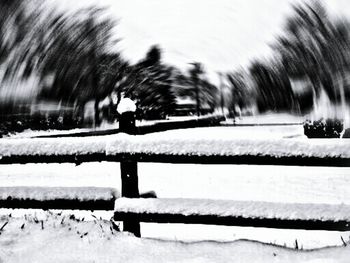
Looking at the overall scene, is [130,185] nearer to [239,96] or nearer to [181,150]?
[181,150]

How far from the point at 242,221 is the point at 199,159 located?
668 millimetres

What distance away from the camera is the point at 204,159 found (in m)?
3.29

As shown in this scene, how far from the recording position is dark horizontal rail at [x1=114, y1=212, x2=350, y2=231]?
3137mm

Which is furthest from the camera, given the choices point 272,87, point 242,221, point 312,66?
point 272,87

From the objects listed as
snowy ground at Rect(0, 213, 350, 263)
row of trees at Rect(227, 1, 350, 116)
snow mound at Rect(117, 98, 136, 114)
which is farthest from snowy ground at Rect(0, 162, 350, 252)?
row of trees at Rect(227, 1, 350, 116)

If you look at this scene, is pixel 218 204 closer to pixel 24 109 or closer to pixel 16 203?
pixel 16 203

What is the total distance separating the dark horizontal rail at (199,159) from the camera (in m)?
3.15

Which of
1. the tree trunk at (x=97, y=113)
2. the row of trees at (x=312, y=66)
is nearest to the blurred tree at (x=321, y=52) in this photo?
the row of trees at (x=312, y=66)

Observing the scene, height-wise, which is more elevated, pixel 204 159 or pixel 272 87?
pixel 272 87

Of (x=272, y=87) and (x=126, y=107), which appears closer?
(x=126, y=107)

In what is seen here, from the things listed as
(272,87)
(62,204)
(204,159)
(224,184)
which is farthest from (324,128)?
(272,87)

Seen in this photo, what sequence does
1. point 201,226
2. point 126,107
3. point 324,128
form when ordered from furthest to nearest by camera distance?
point 324,128 → point 201,226 → point 126,107

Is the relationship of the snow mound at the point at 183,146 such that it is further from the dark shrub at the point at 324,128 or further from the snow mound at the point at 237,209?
the dark shrub at the point at 324,128

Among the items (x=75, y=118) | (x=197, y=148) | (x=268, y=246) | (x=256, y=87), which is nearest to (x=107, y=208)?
(x=197, y=148)
